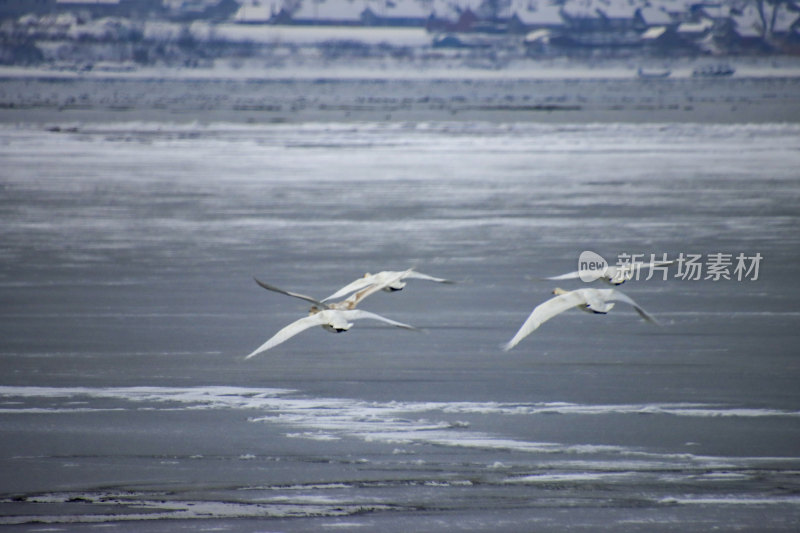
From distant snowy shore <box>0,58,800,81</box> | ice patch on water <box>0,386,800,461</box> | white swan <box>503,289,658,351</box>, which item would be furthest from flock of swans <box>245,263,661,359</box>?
distant snowy shore <box>0,58,800,81</box>

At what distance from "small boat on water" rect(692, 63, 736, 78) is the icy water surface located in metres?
49.0

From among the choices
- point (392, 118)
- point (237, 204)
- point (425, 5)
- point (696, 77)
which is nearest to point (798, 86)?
point (696, 77)

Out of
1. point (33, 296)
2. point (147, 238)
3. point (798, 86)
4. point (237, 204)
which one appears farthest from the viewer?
point (798, 86)

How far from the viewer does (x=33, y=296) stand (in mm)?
11117

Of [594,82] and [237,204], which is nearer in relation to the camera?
[237,204]

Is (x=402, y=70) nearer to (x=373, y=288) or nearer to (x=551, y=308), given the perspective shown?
(x=373, y=288)

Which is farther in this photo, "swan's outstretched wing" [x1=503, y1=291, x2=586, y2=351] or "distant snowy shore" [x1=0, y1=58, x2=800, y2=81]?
"distant snowy shore" [x1=0, y1=58, x2=800, y2=81]

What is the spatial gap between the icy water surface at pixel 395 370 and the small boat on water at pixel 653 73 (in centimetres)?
4956

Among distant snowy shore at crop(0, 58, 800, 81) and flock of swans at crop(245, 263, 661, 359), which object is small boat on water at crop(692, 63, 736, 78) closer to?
distant snowy shore at crop(0, 58, 800, 81)

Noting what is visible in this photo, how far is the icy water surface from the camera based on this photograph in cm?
612

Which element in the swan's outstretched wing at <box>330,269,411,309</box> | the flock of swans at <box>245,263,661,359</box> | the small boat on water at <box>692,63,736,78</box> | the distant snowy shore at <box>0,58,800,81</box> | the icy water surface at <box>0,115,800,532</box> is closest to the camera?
the icy water surface at <box>0,115,800,532</box>

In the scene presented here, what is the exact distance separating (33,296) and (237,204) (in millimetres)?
6779

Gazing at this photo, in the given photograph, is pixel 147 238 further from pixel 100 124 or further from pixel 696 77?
pixel 696 77

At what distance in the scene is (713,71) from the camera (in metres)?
67.1
